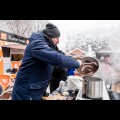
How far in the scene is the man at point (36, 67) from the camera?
Answer: 1.12 m

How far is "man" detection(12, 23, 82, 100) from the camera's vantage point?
112 centimetres

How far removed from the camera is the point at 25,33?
23.6ft

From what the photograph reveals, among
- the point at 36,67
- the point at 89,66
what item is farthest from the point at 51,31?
the point at 89,66

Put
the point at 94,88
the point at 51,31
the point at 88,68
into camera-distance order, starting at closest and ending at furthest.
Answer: the point at 94,88 < the point at 51,31 < the point at 88,68

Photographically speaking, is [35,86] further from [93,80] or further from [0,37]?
[0,37]

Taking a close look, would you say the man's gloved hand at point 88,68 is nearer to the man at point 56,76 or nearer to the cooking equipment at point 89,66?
the cooking equipment at point 89,66

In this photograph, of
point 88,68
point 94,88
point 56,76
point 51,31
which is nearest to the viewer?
point 94,88

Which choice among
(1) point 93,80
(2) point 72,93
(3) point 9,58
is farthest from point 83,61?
(3) point 9,58

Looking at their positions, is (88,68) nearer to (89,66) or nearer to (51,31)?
(89,66)

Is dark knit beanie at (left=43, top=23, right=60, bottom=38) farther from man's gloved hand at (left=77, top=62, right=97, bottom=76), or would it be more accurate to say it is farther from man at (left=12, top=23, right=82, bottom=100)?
man's gloved hand at (left=77, top=62, right=97, bottom=76)

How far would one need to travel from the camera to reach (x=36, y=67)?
1.20 metres

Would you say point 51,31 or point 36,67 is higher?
point 51,31

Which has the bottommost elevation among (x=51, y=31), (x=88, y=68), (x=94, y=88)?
(x=94, y=88)

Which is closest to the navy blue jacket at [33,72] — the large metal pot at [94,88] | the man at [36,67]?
the man at [36,67]
